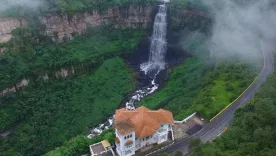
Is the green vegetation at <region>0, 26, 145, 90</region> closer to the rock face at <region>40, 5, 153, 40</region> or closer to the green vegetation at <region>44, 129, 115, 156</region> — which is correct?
the rock face at <region>40, 5, 153, 40</region>

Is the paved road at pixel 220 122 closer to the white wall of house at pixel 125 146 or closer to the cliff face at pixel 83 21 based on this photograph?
the white wall of house at pixel 125 146

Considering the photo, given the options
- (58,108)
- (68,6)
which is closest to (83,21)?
(68,6)

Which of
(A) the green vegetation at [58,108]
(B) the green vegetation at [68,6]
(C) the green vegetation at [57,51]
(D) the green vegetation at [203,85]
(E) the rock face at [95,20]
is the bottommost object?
(A) the green vegetation at [58,108]

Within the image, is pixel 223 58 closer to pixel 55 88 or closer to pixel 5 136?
pixel 55 88

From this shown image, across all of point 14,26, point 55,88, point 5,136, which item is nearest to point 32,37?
point 14,26

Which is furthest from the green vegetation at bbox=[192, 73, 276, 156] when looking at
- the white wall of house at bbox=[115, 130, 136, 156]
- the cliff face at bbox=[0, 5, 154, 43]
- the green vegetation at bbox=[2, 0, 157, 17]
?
the green vegetation at bbox=[2, 0, 157, 17]

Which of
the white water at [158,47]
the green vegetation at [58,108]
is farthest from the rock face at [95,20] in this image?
the green vegetation at [58,108]
